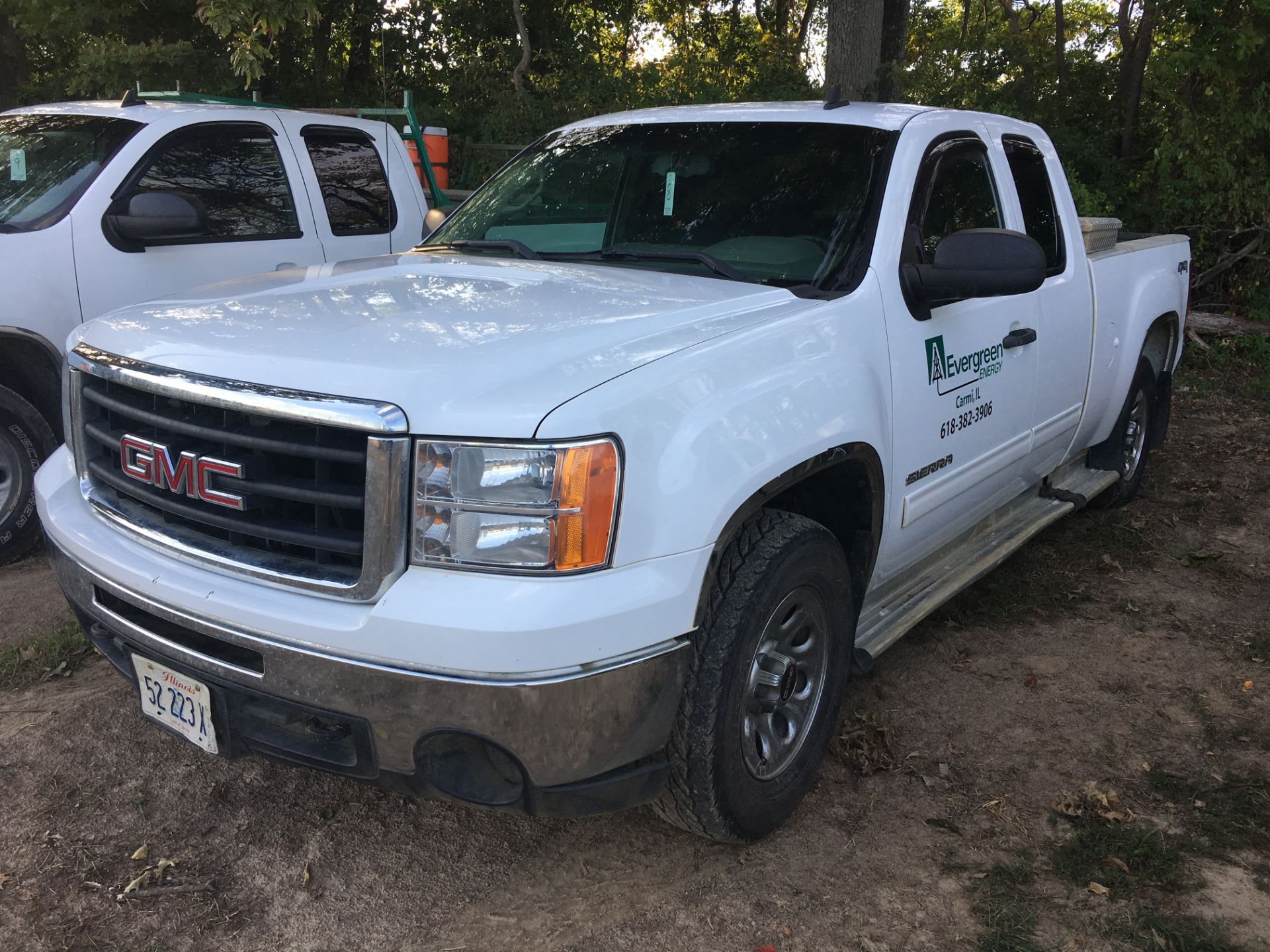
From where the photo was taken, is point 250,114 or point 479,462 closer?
point 479,462

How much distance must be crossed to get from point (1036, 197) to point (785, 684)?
2607mm

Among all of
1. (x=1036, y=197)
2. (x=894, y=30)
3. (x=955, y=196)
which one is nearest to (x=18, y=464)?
(x=955, y=196)

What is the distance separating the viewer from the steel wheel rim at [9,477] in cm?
480

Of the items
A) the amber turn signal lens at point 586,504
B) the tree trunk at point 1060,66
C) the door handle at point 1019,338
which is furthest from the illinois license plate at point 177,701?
the tree trunk at point 1060,66

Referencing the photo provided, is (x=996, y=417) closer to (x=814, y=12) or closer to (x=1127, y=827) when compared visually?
(x=1127, y=827)

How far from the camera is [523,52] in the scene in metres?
17.2

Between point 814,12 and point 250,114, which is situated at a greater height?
point 814,12

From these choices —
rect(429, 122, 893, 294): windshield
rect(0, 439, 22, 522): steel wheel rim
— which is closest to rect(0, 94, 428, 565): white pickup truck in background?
rect(0, 439, 22, 522): steel wheel rim

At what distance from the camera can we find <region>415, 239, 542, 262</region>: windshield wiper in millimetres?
3670

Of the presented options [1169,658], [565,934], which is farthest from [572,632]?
[1169,658]

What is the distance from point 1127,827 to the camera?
3084mm

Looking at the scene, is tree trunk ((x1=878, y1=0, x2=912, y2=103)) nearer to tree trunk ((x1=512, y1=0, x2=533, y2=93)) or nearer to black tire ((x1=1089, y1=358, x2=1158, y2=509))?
tree trunk ((x1=512, y1=0, x2=533, y2=93))

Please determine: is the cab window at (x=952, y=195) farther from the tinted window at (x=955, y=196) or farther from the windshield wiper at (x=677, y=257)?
the windshield wiper at (x=677, y=257)

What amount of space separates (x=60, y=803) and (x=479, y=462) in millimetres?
1844
